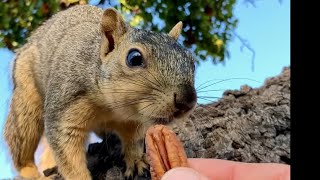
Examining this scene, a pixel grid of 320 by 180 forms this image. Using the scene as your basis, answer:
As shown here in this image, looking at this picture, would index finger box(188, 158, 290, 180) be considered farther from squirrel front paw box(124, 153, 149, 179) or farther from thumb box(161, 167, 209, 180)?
squirrel front paw box(124, 153, 149, 179)

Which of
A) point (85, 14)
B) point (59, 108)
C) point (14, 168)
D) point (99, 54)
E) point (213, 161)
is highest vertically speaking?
point (85, 14)

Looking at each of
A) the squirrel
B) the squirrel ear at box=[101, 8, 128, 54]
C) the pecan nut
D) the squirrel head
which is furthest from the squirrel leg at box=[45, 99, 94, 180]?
the pecan nut

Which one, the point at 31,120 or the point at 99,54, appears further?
the point at 31,120

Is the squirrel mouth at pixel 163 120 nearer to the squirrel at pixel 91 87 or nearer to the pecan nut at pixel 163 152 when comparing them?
the squirrel at pixel 91 87

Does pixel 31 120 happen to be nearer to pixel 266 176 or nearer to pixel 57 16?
pixel 57 16
